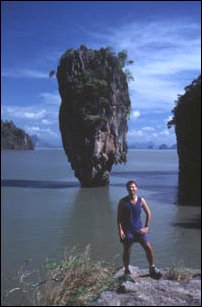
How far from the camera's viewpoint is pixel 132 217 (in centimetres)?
894

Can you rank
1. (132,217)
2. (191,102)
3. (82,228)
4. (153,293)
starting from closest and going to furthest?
(153,293) < (132,217) < (82,228) < (191,102)

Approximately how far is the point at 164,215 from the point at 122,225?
1800 centimetres

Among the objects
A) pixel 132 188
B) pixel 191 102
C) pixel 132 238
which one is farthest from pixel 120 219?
pixel 191 102

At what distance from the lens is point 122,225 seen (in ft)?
29.7

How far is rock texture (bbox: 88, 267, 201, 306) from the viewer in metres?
7.82

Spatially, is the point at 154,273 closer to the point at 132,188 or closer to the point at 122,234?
the point at 122,234

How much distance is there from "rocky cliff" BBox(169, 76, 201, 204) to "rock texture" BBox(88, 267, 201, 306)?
88.9 feet

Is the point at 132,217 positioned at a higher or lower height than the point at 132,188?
lower

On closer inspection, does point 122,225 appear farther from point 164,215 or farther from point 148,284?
point 164,215

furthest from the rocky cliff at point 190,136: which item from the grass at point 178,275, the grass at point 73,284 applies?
the grass at point 73,284

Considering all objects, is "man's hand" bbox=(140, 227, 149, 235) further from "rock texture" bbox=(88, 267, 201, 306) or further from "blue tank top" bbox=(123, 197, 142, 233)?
"rock texture" bbox=(88, 267, 201, 306)

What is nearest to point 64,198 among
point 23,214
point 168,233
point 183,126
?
point 23,214

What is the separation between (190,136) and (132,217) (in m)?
32.2

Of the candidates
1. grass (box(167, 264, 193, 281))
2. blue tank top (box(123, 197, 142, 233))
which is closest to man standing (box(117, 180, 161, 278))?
blue tank top (box(123, 197, 142, 233))
